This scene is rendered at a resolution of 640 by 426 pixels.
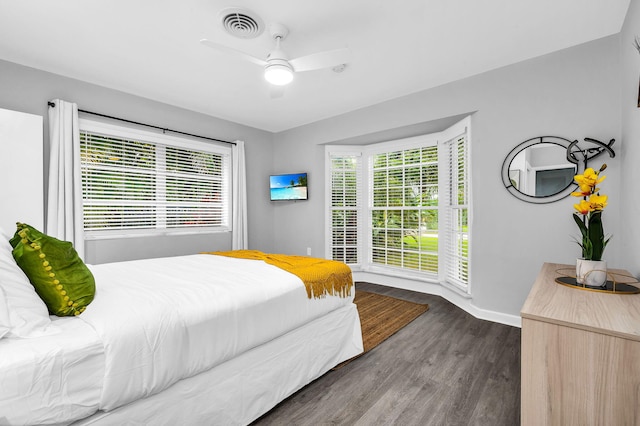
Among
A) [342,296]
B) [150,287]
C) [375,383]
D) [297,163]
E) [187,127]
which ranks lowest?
[375,383]

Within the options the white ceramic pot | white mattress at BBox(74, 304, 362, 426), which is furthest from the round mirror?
white mattress at BBox(74, 304, 362, 426)

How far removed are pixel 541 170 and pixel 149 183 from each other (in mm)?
4495

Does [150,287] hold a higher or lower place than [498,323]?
higher

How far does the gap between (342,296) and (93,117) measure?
3455 mm

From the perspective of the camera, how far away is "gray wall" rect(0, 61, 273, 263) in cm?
289

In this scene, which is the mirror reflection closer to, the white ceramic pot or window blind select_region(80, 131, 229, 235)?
the white ceramic pot

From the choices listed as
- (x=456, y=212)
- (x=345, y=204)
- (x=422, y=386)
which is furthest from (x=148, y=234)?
(x=456, y=212)

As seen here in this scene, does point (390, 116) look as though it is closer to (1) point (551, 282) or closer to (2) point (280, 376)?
(1) point (551, 282)

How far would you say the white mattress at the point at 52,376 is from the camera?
0.88 m

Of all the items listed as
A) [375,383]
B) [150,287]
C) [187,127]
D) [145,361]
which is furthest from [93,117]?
[375,383]

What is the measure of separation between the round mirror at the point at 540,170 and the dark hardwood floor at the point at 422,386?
4.51ft

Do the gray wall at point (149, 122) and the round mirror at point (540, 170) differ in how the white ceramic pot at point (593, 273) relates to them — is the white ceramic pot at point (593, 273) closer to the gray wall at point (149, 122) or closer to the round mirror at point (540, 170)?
the round mirror at point (540, 170)

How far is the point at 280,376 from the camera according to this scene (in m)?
1.73

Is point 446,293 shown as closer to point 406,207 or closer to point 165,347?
point 406,207
